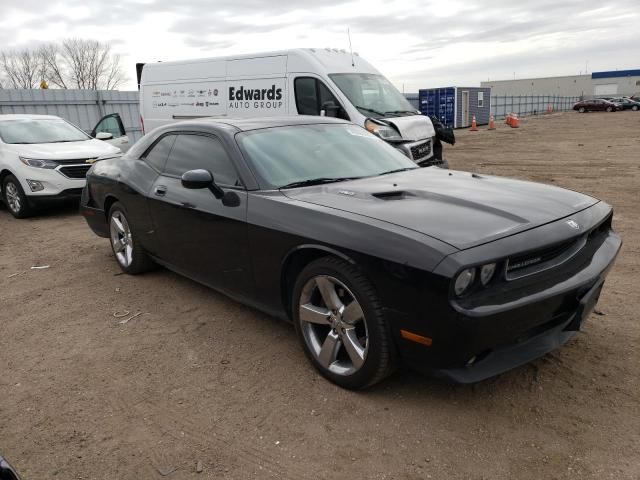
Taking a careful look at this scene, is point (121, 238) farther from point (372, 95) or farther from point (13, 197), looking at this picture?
point (372, 95)

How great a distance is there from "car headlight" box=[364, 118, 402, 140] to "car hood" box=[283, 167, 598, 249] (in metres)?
5.06

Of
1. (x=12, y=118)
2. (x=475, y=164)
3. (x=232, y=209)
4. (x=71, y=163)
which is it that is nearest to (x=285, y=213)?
(x=232, y=209)

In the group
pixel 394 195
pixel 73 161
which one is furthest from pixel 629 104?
pixel 394 195

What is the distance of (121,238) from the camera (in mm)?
5348

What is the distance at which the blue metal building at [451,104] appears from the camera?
99.4ft

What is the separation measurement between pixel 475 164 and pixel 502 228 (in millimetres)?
11893

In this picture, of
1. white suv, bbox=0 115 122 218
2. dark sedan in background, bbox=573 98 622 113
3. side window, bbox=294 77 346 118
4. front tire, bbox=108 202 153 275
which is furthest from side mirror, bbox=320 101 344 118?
dark sedan in background, bbox=573 98 622 113

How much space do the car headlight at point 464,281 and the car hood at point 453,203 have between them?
0.12 meters

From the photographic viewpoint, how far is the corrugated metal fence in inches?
567

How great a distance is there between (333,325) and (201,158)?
6.03 feet

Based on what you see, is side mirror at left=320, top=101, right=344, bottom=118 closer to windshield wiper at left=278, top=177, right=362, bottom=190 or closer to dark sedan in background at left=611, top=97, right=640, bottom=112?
windshield wiper at left=278, top=177, right=362, bottom=190

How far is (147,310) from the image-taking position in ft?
14.5

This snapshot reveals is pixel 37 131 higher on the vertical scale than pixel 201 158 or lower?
higher

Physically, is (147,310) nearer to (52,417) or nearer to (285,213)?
(52,417)
